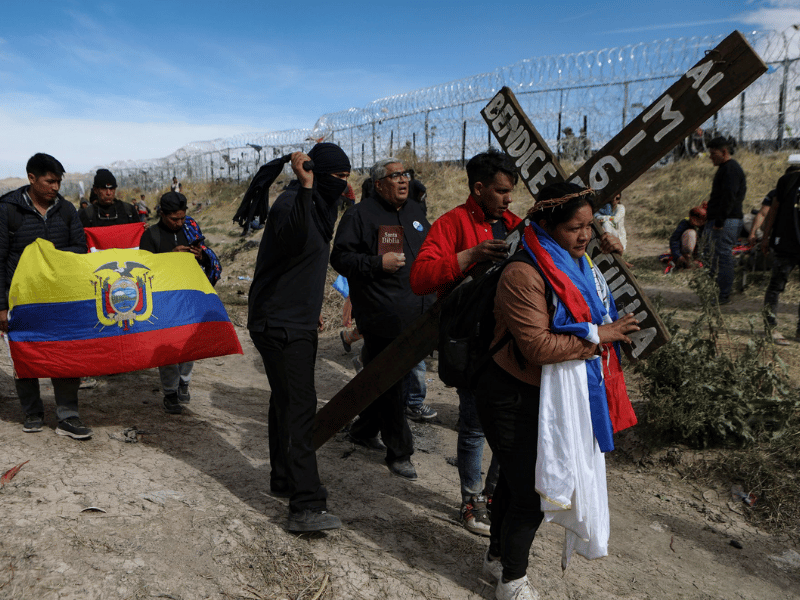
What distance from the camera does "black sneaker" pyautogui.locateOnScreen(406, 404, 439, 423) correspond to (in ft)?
16.5

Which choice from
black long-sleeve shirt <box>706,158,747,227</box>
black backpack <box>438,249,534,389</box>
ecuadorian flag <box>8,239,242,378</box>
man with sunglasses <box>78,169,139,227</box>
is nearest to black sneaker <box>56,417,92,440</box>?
ecuadorian flag <box>8,239,242,378</box>

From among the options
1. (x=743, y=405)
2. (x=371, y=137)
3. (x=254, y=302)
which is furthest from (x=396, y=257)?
(x=371, y=137)

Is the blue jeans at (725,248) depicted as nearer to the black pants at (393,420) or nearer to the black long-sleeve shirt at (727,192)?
the black long-sleeve shirt at (727,192)

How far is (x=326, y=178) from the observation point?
117 inches

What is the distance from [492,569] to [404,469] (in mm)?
1246

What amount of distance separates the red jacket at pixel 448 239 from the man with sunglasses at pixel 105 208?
155 inches

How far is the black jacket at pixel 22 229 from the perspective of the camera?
12.9 ft

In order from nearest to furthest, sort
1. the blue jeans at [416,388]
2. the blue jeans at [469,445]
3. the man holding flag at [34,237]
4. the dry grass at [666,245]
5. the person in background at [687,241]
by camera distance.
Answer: the blue jeans at [469,445] → the dry grass at [666,245] → the man holding flag at [34,237] → the blue jeans at [416,388] → the person in background at [687,241]

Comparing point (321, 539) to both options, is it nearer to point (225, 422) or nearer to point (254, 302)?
point (254, 302)

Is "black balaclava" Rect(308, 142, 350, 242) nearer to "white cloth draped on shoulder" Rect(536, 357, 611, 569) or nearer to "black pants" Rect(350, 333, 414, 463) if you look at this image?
"black pants" Rect(350, 333, 414, 463)

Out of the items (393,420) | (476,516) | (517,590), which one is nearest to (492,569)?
(517,590)

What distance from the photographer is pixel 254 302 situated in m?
3.07

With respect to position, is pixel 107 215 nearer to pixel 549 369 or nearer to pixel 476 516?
pixel 476 516

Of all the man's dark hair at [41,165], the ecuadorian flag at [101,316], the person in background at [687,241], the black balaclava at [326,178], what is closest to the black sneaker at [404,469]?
the ecuadorian flag at [101,316]
